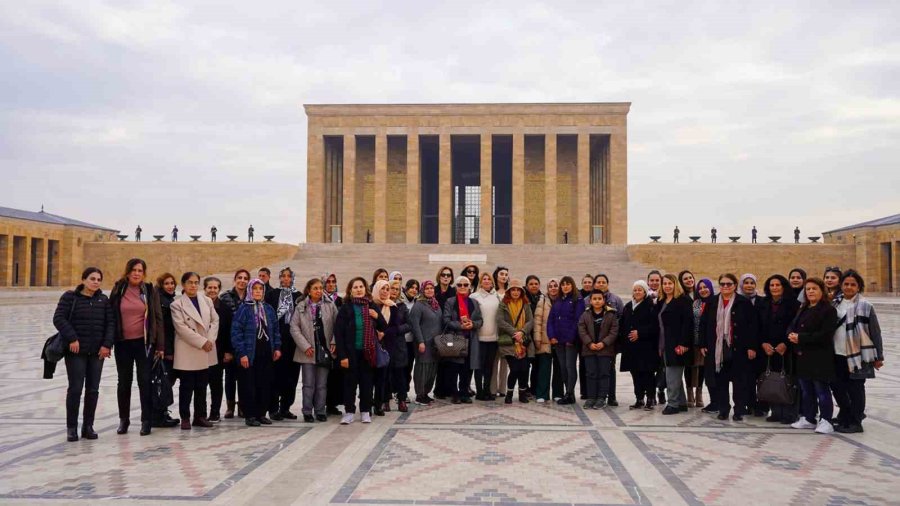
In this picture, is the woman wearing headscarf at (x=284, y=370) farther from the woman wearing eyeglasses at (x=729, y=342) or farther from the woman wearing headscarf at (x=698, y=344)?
the woman wearing eyeglasses at (x=729, y=342)

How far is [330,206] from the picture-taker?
39.8m

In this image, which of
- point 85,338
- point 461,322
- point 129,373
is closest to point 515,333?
point 461,322

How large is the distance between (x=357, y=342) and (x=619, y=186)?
3187 centimetres

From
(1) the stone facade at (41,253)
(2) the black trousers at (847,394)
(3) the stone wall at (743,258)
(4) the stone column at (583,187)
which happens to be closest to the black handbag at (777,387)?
(2) the black trousers at (847,394)

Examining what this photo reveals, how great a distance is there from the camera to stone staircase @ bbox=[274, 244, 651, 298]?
92.4 ft

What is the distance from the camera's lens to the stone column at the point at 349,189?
37.2 m

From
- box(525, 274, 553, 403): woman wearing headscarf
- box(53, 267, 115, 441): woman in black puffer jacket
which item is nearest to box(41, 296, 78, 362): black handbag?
box(53, 267, 115, 441): woman in black puffer jacket

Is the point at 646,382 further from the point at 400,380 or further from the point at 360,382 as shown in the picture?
the point at 360,382

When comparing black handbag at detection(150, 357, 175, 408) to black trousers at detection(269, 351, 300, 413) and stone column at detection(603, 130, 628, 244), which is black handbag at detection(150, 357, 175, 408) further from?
stone column at detection(603, 130, 628, 244)

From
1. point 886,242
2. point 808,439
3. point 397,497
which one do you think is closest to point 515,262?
point 886,242

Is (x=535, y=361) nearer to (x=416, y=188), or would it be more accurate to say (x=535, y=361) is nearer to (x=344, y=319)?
(x=344, y=319)

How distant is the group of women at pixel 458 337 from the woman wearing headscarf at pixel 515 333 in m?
0.02

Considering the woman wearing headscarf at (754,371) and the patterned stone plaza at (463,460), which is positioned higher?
the woman wearing headscarf at (754,371)

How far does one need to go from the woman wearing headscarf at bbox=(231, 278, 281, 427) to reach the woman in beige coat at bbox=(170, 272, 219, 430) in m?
0.28
